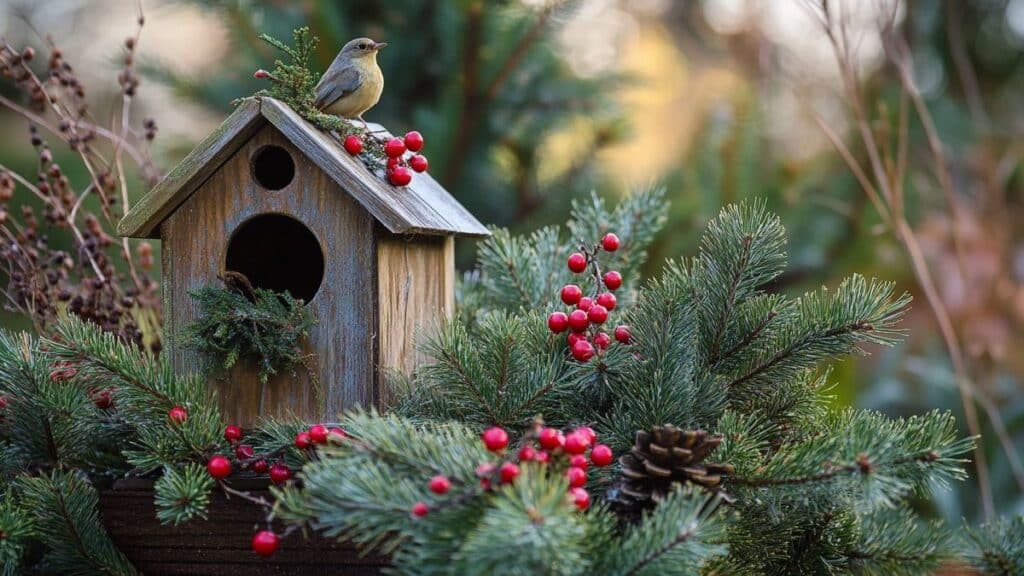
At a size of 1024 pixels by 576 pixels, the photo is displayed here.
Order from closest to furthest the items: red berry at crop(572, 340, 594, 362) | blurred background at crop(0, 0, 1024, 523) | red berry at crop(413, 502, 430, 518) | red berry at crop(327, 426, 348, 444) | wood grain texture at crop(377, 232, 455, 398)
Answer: red berry at crop(413, 502, 430, 518) → red berry at crop(327, 426, 348, 444) → red berry at crop(572, 340, 594, 362) → wood grain texture at crop(377, 232, 455, 398) → blurred background at crop(0, 0, 1024, 523)

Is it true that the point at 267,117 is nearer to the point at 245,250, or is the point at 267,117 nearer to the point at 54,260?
the point at 245,250

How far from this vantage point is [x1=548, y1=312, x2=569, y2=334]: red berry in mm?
1373

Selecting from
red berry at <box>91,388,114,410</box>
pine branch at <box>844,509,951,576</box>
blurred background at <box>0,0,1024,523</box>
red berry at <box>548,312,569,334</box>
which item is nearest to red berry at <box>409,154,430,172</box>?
red berry at <box>548,312,569,334</box>

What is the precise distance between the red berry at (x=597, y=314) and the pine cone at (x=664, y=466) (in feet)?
0.79

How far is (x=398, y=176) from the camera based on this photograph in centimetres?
149

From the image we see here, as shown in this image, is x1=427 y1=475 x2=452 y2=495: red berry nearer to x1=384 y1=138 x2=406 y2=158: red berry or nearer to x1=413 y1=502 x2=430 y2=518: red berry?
x1=413 y1=502 x2=430 y2=518: red berry

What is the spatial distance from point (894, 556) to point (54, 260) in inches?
56.8

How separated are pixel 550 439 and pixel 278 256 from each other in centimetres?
86

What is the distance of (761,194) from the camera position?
3.37 metres

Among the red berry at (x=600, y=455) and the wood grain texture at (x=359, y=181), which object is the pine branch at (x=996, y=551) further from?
the wood grain texture at (x=359, y=181)

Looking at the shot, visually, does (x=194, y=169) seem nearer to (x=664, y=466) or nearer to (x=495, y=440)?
(x=495, y=440)

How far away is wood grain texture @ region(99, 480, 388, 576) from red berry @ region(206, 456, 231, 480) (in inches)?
2.8

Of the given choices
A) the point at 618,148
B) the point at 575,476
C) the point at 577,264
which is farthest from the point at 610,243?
the point at 618,148

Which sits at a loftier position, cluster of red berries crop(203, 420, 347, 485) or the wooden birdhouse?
the wooden birdhouse
